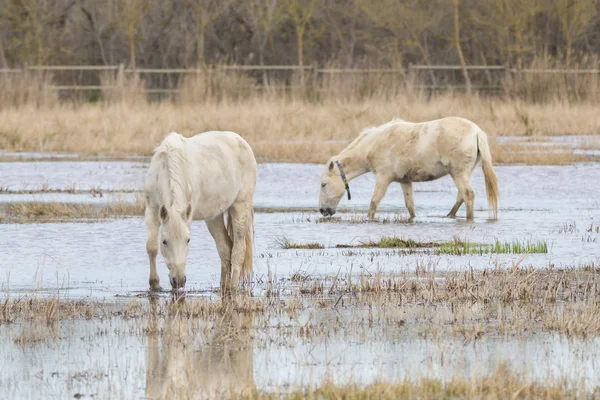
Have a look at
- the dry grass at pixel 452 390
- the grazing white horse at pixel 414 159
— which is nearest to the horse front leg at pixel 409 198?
the grazing white horse at pixel 414 159

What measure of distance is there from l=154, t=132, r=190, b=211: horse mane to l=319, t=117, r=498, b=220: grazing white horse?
572 cm

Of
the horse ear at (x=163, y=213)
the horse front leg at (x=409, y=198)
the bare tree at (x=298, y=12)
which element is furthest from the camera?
the bare tree at (x=298, y=12)

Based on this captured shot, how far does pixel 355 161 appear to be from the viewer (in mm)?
14844

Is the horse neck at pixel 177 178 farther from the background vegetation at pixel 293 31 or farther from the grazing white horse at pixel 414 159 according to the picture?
the background vegetation at pixel 293 31

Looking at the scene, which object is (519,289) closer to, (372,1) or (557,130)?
(557,130)

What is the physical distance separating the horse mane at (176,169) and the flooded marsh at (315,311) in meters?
0.73

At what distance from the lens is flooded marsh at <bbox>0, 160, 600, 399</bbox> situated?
19.6 ft

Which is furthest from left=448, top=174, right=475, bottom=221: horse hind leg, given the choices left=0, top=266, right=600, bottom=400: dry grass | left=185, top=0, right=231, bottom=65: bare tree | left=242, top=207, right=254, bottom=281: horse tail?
left=185, top=0, right=231, bottom=65: bare tree

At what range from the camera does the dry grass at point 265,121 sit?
24.2 m

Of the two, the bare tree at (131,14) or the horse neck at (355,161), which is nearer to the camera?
the horse neck at (355,161)

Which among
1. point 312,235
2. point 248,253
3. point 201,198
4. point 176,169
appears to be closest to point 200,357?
point 176,169

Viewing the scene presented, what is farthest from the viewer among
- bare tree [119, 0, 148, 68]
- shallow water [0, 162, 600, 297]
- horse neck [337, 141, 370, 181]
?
bare tree [119, 0, 148, 68]

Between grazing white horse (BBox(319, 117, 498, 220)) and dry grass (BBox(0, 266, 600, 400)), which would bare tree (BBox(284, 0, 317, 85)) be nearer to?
grazing white horse (BBox(319, 117, 498, 220))

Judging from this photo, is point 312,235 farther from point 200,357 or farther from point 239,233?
point 200,357
